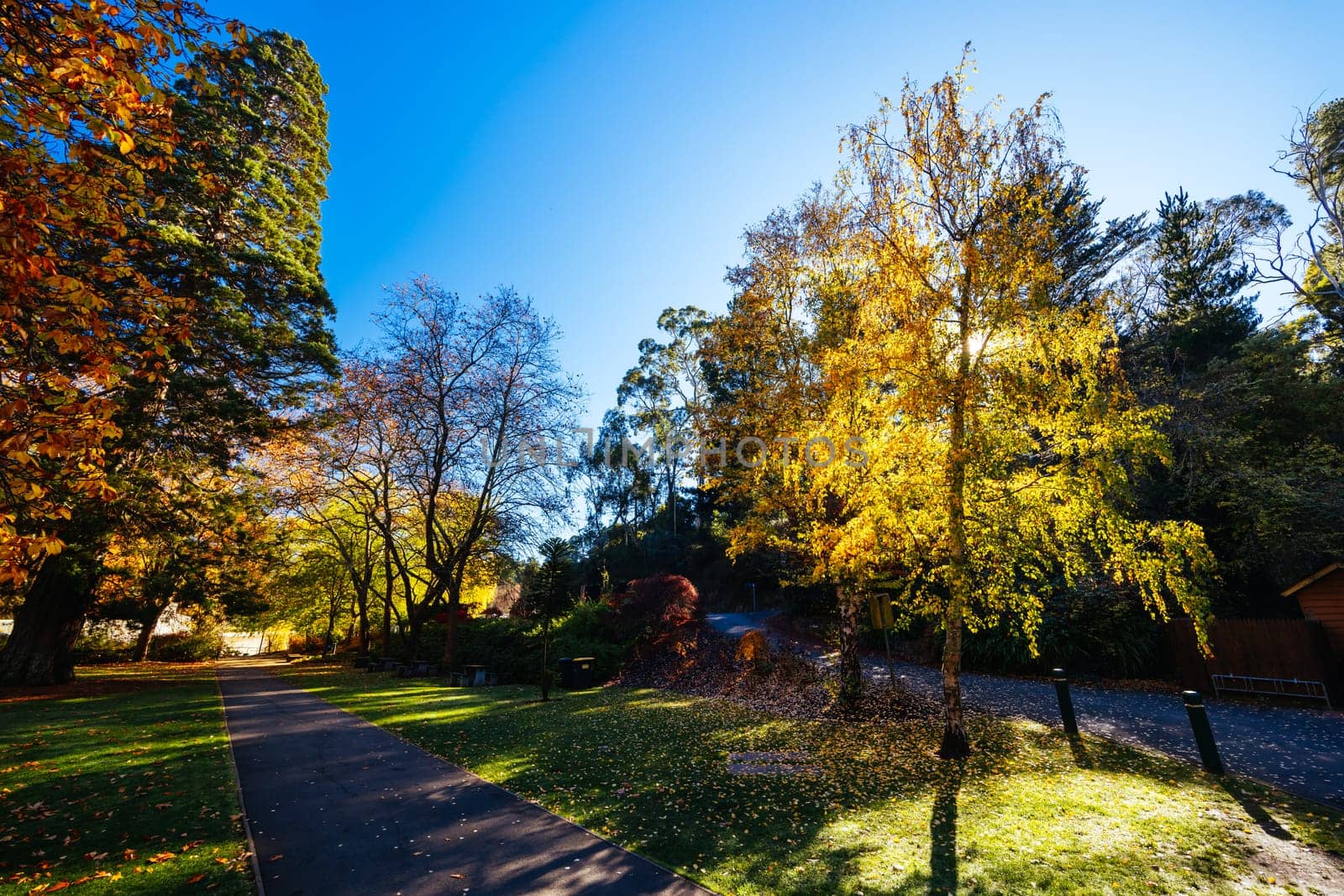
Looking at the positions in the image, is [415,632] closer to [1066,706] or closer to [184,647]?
[184,647]

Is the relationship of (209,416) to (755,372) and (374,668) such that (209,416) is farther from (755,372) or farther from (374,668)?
(374,668)

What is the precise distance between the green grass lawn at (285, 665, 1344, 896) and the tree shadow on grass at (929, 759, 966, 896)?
2cm

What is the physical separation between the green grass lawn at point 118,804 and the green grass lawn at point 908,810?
9.82 feet

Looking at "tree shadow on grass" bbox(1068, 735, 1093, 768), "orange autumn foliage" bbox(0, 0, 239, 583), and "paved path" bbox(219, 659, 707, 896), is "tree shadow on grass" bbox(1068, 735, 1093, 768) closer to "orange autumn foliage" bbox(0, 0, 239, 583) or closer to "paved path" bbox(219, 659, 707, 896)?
"paved path" bbox(219, 659, 707, 896)

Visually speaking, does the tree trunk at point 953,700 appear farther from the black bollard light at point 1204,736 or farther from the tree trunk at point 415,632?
the tree trunk at point 415,632

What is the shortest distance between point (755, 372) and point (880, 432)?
190 inches

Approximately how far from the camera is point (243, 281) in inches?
547

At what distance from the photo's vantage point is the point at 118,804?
227 inches

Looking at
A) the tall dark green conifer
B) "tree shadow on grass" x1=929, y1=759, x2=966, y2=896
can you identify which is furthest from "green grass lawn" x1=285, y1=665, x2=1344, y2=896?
the tall dark green conifer

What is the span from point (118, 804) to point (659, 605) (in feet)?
47.8

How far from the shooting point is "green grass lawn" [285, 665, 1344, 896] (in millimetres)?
4480

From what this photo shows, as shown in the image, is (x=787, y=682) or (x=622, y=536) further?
(x=622, y=536)

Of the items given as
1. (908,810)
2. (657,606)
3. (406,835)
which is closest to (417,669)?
(657,606)

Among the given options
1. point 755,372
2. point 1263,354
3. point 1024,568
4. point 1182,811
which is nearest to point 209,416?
point 755,372
